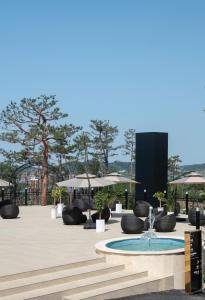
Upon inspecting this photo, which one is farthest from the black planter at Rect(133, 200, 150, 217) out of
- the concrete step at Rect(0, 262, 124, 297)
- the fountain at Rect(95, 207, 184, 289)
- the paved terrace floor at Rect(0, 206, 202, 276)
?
the concrete step at Rect(0, 262, 124, 297)

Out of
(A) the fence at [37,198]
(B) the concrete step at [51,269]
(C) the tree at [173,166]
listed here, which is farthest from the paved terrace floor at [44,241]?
(C) the tree at [173,166]

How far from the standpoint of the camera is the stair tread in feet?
32.2

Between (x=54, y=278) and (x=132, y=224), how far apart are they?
6.30 m

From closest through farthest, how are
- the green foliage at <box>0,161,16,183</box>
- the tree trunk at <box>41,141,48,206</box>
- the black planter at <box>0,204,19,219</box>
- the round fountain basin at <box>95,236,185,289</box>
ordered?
1. the round fountain basin at <box>95,236,185,289</box>
2. the black planter at <box>0,204,19,219</box>
3. the tree trunk at <box>41,141,48,206</box>
4. the green foliage at <box>0,161,16,183</box>

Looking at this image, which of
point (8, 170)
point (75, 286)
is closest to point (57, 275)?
point (75, 286)

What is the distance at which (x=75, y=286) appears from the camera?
10.2m

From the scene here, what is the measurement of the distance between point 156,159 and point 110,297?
17.1 m

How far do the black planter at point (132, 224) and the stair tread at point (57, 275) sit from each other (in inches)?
179

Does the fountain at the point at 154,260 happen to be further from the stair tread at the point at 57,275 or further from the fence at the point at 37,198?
the fence at the point at 37,198

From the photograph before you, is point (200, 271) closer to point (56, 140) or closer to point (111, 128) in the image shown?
point (56, 140)

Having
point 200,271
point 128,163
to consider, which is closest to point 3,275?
point 200,271

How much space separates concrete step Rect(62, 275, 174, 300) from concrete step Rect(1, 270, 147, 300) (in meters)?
0.11

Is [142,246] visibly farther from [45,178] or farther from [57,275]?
[45,178]

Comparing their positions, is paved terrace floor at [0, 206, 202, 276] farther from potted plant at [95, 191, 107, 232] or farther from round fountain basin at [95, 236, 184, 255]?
round fountain basin at [95, 236, 184, 255]
